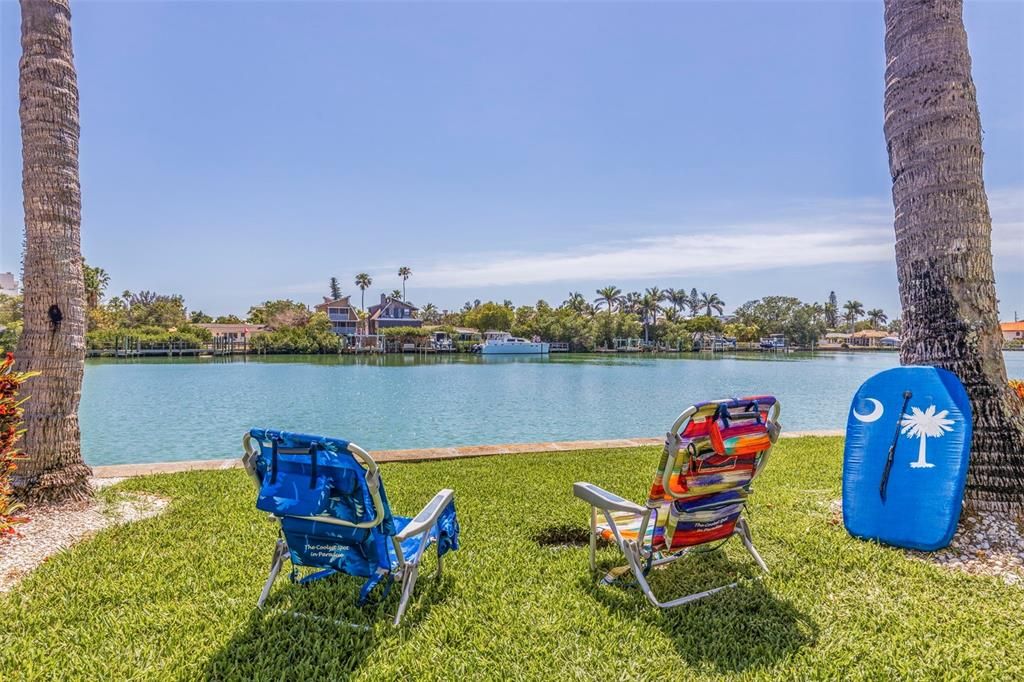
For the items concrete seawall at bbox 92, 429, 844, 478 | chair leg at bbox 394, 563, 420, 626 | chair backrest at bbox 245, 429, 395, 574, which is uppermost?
chair backrest at bbox 245, 429, 395, 574

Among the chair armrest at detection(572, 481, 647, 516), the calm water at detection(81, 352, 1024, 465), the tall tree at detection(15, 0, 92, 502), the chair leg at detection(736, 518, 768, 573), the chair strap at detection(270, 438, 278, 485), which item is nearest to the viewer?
the chair strap at detection(270, 438, 278, 485)

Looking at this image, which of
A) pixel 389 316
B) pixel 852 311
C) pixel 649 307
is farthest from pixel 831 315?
pixel 389 316

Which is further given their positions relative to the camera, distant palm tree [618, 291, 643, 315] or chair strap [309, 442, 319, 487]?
distant palm tree [618, 291, 643, 315]

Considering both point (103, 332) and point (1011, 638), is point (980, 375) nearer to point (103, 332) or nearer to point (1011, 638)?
point (1011, 638)

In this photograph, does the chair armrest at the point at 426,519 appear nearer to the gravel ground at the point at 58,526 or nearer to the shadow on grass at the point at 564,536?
the shadow on grass at the point at 564,536

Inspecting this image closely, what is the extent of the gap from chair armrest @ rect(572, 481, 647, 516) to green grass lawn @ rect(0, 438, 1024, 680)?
1.51 feet

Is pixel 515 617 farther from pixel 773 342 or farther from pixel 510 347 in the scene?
pixel 773 342

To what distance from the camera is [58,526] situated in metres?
3.99

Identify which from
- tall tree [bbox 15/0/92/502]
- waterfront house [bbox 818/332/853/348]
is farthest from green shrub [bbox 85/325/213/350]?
waterfront house [bbox 818/332/853/348]

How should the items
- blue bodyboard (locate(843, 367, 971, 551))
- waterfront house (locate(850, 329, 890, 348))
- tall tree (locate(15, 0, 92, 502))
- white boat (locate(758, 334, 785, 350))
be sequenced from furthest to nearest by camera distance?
waterfront house (locate(850, 329, 890, 348)) → white boat (locate(758, 334, 785, 350)) → tall tree (locate(15, 0, 92, 502)) → blue bodyboard (locate(843, 367, 971, 551))

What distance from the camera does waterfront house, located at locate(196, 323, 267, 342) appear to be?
218 feet

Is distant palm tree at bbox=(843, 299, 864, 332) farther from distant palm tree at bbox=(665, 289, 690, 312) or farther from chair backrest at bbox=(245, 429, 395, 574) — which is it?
chair backrest at bbox=(245, 429, 395, 574)

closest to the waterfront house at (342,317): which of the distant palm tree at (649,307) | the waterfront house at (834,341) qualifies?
the distant palm tree at (649,307)

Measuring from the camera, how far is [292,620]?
2.66 m
